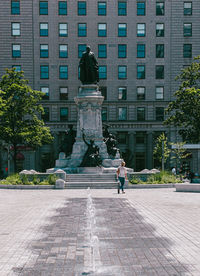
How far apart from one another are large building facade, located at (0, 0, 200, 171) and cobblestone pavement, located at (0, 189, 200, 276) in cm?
4067

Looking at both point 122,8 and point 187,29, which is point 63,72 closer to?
point 122,8

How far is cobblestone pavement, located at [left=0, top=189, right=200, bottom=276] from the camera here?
7062 mm

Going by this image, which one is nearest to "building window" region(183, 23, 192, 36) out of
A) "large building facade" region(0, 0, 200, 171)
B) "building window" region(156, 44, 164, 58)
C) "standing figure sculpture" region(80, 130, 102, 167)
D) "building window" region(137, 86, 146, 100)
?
"large building facade" region(0, 0, 200, 171)

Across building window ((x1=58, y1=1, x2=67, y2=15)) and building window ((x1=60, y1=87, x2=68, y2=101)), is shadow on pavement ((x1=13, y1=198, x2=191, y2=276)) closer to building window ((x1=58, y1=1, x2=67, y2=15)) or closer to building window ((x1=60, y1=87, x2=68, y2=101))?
building window ((x1=60, y1=87, x2=68, y2=101))

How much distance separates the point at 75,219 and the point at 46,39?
4834 cm

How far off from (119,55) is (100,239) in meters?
50.1

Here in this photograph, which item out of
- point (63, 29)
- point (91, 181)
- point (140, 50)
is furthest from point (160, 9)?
point (91, 181)

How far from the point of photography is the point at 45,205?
1619 centimetres

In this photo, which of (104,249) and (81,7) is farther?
(81,7)

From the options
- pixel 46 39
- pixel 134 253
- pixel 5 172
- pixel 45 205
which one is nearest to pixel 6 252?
pixel 134 253

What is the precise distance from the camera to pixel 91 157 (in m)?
28.7

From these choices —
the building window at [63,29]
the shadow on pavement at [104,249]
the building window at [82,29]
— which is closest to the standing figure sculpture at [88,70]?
the shadow on pavement at [104,249]

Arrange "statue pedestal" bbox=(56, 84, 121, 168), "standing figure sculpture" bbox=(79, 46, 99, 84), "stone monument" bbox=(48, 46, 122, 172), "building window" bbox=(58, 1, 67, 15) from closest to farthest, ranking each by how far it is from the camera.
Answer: "stone monument" bbox=(48, 46, 122, 172) → "statue pedestal" bbox=(56, 84, 121, 168) → "standing figure sculpture" bbox=(79, 46, 99, 84) → "building window" bbox=(58, 1, 67, 15)

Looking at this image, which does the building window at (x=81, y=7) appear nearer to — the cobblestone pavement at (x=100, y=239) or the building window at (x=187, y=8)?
the building window at (x=187, y=8)
